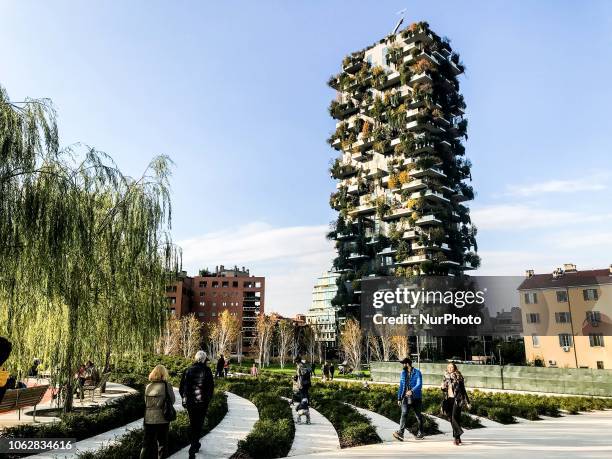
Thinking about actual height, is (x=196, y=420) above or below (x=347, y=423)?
above

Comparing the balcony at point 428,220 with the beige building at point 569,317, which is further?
the balcony at point 428,220

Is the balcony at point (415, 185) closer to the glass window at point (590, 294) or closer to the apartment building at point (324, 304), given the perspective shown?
the glass window at point (590, 294)

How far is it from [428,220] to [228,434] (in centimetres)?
5628

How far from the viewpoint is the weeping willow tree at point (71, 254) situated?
802cm

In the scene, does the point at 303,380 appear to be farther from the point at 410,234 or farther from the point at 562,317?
the point at 410,234

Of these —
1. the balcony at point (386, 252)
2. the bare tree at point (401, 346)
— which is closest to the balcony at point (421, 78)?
the balcony at point (386, 252)

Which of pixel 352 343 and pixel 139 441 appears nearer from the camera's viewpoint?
pixel 139 441

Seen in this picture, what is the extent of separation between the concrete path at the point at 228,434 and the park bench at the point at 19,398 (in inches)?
182

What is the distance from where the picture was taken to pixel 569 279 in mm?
50656

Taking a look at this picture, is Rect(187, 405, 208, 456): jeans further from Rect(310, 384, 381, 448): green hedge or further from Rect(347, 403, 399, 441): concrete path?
Rect(347, 403, 399, 441): concrete path

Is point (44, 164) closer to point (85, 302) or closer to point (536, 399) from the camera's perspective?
point (85, 302)

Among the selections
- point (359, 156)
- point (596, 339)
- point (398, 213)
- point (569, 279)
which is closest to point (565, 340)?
point (596, 339)

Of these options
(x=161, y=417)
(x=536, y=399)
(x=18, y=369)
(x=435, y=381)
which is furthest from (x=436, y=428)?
(x=435, y=381)

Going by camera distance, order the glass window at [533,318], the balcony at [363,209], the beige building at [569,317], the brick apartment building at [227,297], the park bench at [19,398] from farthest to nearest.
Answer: the brick apartment building at [227,297], the balcony at [363,209], the glass window at [533,318], the beige building at [569,317], the park bench at [19,398]
